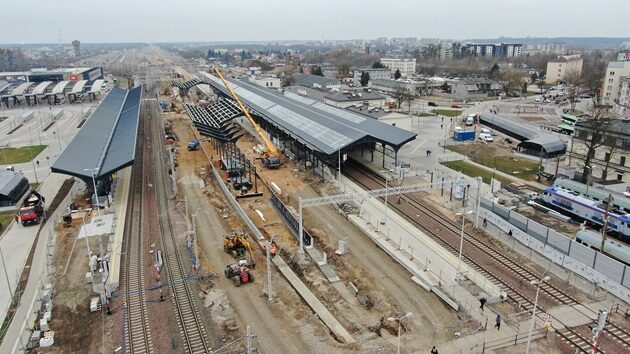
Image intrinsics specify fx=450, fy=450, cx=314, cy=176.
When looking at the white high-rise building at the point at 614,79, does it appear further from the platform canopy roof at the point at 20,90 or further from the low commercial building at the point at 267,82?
the platform canopy roof at the point at 20,90

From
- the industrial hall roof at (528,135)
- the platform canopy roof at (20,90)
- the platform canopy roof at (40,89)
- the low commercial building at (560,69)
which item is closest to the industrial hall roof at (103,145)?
the platform canopy roof at (40,89)

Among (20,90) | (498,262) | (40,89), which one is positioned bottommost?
(498,262)

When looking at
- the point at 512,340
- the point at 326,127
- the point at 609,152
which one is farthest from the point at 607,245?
the point at 326,127

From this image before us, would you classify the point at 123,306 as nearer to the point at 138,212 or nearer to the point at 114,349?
the point at 114,349

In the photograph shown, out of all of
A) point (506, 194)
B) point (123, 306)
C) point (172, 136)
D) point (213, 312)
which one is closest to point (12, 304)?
point (123, 306)

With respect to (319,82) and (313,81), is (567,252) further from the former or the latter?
(313,81)

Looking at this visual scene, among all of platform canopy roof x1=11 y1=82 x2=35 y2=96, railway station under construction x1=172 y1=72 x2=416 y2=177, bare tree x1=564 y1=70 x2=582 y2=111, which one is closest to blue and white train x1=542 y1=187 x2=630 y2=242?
railway station under construction x1=172 y1=72 x2=416 y2=177
